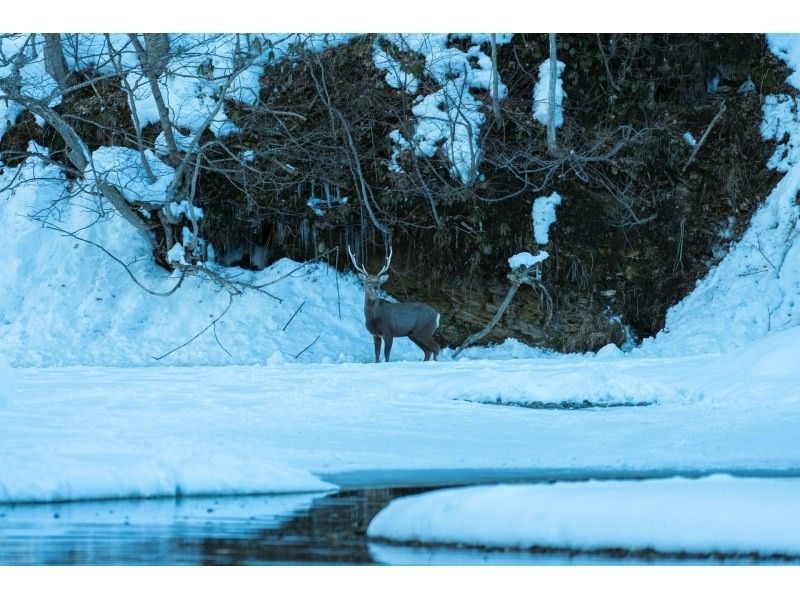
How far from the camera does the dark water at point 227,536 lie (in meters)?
6.18


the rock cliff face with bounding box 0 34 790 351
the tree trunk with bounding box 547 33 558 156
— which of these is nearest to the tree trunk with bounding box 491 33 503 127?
the rock cliff face with bounding box 0 34 790 351

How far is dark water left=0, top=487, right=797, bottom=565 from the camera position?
20.3ft

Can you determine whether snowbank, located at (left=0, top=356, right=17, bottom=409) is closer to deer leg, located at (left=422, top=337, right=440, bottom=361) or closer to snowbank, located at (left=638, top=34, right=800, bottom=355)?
deer leg, located at (left=422, top=337, right=440, bottom=361)

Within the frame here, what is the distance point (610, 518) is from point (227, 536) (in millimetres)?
2054

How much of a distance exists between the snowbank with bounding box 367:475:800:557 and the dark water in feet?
0.35

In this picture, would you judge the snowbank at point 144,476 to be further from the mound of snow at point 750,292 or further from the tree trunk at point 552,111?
the tree trunk at point 552,111

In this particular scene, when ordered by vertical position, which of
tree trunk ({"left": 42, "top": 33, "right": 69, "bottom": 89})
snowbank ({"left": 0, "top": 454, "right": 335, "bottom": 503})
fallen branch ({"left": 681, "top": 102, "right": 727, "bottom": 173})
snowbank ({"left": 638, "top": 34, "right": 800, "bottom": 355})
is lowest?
snowbank ({"left": 0, "top": 454, "right": 335, "bottom": 503})

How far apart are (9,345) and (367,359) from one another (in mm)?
5182

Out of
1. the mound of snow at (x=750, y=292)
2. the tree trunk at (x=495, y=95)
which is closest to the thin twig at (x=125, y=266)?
the tree trunk at (x=495, y=95)

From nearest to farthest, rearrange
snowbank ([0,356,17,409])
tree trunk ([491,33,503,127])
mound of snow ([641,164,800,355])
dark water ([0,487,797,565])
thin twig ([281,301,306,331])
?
dark water ([0,487,797,565]) → snowbank ([0,356,17,409]) → mound of snow ([641,164,800,355]) → thin twig ([281,301,306,331]) → tree trunk ([491,33,503,127])

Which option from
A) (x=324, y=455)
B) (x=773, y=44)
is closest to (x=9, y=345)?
(x=324, y=455)

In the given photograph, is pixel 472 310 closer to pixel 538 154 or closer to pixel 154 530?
pixel 538 154

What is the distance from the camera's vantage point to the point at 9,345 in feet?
59.6

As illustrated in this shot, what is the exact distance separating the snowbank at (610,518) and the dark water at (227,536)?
0.35 ft
